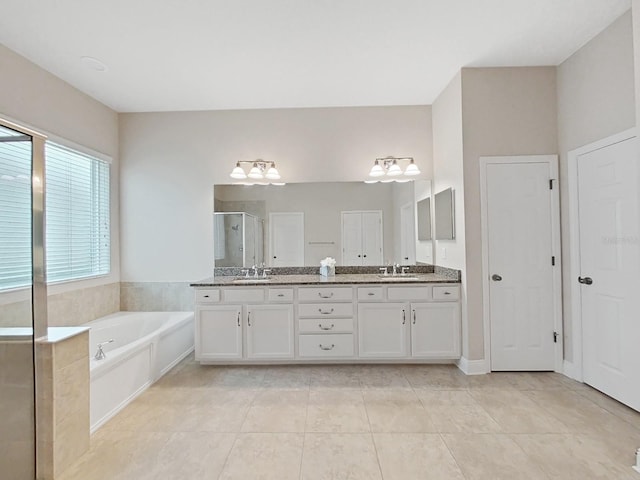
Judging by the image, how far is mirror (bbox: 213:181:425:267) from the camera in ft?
12.7

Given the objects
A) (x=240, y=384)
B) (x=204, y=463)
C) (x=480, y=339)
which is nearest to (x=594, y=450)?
(x=480, y=339)

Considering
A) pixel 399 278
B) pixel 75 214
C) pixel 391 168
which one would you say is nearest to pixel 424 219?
pixel 391 168

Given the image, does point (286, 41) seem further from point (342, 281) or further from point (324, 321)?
point (324, 321)

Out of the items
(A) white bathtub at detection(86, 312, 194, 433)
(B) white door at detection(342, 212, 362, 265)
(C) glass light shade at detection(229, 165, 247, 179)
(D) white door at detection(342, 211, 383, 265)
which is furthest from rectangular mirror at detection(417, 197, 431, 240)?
(A) white bathtub at detection(86, 312, 194, 433)

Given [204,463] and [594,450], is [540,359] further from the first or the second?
[204,463]

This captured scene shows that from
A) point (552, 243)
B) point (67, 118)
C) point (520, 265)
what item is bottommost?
point (520, 265)

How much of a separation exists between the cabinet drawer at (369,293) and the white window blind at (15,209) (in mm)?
2426

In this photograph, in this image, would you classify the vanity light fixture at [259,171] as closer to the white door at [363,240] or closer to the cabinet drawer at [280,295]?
the white door at [363,240]

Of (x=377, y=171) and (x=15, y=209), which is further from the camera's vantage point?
(x=377, y=171)

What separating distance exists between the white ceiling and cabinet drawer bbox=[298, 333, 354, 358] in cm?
240

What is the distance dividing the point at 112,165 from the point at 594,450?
4732mm

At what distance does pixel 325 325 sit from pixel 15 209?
240cm

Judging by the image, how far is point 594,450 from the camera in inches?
78.0

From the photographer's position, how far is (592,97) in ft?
8.91
